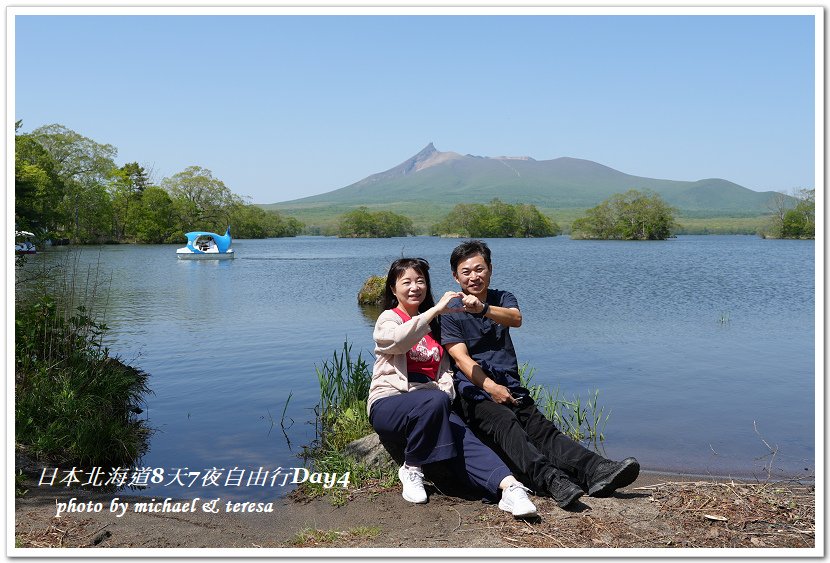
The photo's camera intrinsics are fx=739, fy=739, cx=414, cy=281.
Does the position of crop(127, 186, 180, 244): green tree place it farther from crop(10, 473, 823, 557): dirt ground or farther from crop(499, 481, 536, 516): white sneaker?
crop(499, 481, 536, 516): white sneaker

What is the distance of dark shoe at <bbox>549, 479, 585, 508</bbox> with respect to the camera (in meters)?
4.77

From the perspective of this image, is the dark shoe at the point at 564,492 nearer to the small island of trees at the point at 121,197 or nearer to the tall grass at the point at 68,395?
the tall grass at the point at 68,395

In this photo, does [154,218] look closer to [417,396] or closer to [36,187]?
[36,187]

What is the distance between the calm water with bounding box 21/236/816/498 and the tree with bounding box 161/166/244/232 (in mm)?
62177

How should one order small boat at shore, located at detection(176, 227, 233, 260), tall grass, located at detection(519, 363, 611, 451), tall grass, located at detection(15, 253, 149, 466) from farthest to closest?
small boat at shore, located at detection(176, 227, 233, 260), tall grass, located at detection(519, 363, 611, 451), tall grass, located at detection(15, 253, 149, 466)

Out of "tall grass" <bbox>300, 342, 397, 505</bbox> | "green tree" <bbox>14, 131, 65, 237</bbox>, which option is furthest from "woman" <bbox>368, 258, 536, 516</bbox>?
"green tree" <bbox>14, 131, 65, 237</bbox>

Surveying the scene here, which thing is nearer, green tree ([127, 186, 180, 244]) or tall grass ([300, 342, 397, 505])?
tall grass ([300, 342, 397, 505])

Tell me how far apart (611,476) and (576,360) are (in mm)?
8726

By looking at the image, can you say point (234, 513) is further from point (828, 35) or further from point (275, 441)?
point (828, 35)

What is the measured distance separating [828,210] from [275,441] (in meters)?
5.95

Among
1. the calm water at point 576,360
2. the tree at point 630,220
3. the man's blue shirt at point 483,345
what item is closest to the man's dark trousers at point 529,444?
the man's blue shirt at point 483,345

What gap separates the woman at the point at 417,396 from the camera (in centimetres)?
506

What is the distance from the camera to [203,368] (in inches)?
496
